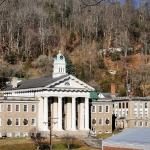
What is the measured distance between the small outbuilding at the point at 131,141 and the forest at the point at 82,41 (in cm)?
6386

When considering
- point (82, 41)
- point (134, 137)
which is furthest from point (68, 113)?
point (82, 41)

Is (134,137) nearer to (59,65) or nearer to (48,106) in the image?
(48,106)

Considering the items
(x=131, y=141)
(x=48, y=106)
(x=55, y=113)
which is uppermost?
(x=48, y=106)

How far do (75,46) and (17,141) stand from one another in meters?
66.9

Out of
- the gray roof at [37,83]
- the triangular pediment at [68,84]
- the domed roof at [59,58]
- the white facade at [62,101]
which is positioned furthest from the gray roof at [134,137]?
the domed roof at [59,58]

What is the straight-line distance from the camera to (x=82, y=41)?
134625 mm


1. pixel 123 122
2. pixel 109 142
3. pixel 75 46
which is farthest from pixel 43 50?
pixel 109 142

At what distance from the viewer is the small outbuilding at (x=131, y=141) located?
136 feet

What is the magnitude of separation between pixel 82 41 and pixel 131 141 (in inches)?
3671

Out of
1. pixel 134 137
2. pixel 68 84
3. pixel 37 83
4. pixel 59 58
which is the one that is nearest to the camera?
pixel 134 137

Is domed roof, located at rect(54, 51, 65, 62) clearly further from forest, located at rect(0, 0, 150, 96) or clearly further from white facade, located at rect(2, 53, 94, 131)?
forest, located at rect(0, 0, 150, 96)

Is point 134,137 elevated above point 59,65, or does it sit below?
below

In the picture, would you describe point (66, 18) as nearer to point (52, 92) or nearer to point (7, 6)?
point (7, 6)

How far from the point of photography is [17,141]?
73.4 meters
